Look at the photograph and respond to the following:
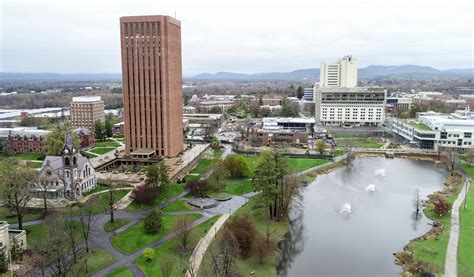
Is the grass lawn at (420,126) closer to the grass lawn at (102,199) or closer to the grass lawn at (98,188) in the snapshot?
the grass lawn at (102,199)

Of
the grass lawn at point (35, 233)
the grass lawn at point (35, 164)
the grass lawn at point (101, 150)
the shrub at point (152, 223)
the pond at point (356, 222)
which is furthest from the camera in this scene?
the grass lawn at point (101, 150)

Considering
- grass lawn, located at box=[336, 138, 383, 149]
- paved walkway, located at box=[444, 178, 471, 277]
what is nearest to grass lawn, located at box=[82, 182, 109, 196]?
paved walkway, located at box=[444, 178, 471, 277]

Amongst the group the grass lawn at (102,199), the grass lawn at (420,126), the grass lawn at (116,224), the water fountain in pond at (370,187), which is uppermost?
the grass lawn at (420,126)

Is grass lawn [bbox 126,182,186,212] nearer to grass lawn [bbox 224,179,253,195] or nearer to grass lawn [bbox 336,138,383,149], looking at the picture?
grass lawn [bbox 224,179,253,195]

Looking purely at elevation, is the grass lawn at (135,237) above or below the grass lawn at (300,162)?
below

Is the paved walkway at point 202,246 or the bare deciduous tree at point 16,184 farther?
the bare deciduous tree at point 16,184

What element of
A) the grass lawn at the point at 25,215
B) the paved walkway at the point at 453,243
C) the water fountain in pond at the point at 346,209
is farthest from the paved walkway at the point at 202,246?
the paved walkway at the point at 453,243
